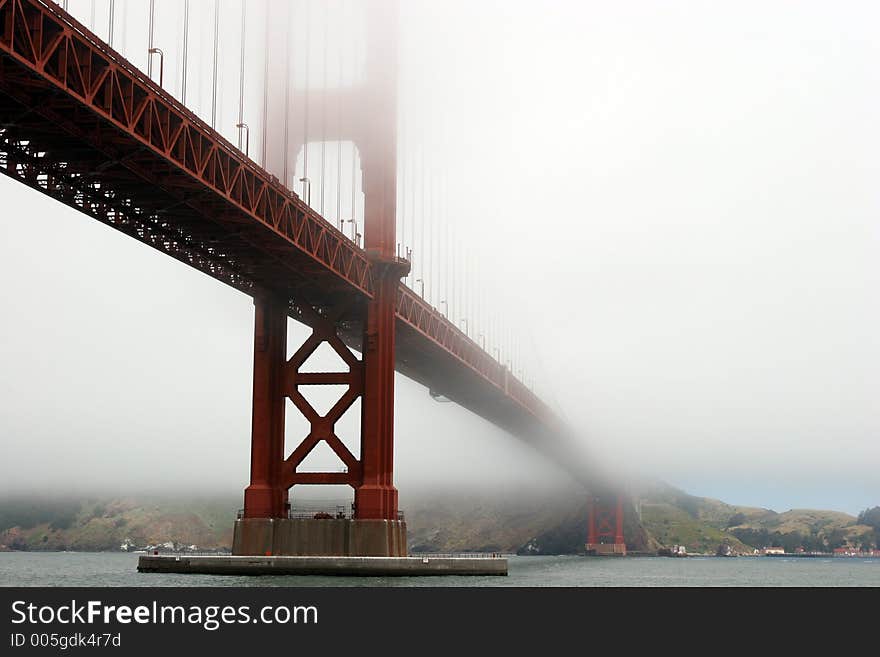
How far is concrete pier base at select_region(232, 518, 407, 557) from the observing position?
46250mm

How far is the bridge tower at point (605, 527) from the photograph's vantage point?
13538cm

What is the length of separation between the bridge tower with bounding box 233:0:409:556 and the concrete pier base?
31 millimetres

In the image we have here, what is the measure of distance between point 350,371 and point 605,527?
302 feet

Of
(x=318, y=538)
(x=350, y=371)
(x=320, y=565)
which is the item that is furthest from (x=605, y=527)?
(x=320, y=565)

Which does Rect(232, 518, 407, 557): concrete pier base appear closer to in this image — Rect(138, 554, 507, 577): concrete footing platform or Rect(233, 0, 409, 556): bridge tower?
Rect(233, 0, 409, 556): bridge tower

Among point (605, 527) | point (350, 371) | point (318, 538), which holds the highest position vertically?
point (350, 371)

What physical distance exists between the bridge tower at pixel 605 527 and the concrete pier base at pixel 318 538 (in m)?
89.5

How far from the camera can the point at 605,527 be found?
453 ft

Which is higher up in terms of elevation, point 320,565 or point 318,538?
point 318,538

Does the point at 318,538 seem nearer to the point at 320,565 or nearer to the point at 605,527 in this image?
the point at 320,565

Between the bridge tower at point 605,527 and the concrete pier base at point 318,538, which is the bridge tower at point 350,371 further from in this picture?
the bridge tower at point 605,527

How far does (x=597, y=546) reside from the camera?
134m

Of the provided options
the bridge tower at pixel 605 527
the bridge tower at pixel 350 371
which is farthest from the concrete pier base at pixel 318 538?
the bridge tower at pixel 605 527
